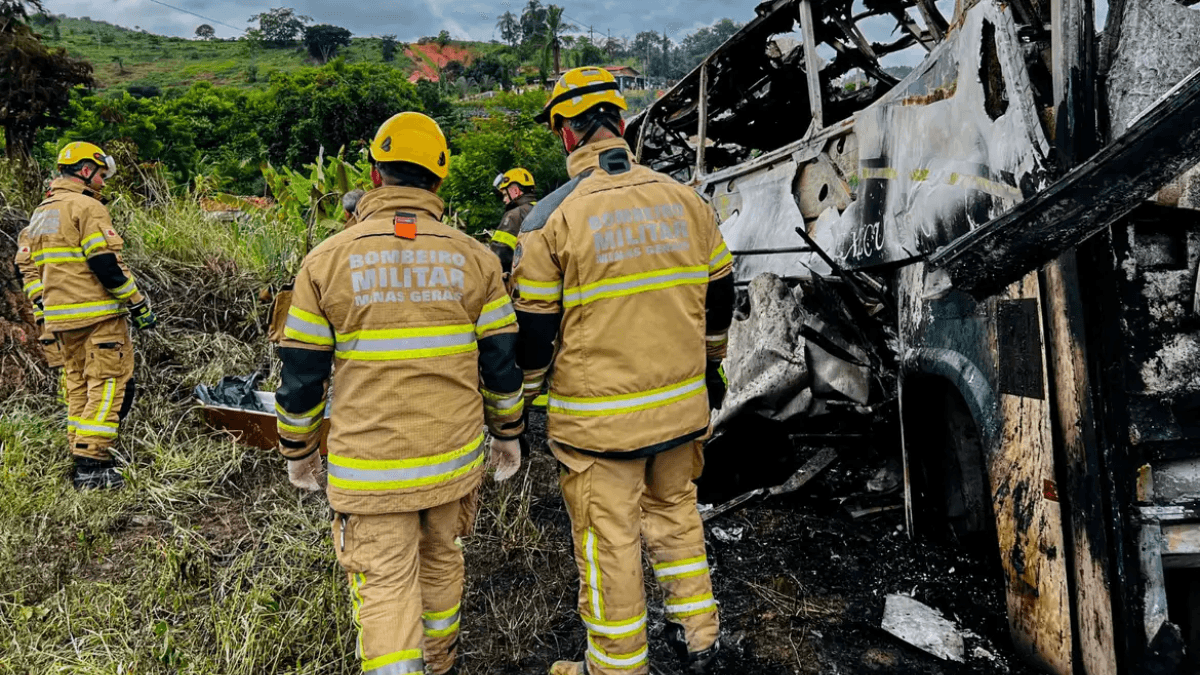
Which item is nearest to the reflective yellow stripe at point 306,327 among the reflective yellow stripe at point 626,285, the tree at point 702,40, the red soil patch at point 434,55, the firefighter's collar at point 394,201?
the firefighter's collar at point 394,201

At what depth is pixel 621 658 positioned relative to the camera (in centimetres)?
204

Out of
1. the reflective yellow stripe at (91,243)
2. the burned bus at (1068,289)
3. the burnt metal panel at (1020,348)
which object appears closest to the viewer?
the burned bus at (1068,289)

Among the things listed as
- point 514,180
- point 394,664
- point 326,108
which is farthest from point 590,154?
point 326,108

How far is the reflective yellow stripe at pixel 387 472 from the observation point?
1888mm

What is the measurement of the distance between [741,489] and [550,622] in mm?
1346

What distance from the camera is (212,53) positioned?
72.9 meters

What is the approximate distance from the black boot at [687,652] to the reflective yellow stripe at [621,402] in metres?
0.71

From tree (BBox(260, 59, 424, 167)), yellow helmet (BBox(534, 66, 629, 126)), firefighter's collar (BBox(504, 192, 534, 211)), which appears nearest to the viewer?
yellow helmet (BBox(534, 66, 629, 126))

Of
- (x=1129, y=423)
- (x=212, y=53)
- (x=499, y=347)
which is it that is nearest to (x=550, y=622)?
(x=499, y=347)

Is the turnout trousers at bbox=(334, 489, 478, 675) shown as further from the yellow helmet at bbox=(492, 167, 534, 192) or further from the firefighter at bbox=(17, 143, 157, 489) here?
the yellow helmet at bbox=(492, 167, 534, 192)

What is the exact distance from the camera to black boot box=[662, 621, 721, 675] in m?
2.16

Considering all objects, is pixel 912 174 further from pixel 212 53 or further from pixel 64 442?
pixel 212 53

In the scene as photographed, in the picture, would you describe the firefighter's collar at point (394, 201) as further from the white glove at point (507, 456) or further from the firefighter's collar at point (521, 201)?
the firefighter's collar at point (521, 201)

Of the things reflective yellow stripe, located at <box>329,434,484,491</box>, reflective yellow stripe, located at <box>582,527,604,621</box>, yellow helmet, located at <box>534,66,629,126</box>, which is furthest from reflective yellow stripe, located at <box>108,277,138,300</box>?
reflective yellow stripe, located at <box>582,527,604,621</box>
